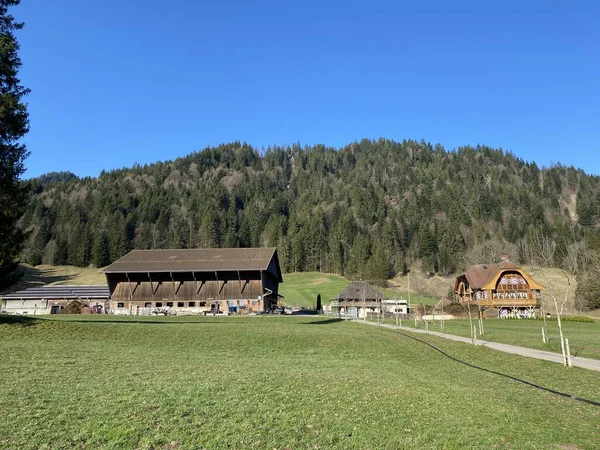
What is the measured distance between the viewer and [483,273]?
8056 cm

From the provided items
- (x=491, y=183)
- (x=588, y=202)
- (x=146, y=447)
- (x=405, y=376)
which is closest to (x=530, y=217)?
(x=588, y=202)

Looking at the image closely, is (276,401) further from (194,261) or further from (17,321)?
(194,261)

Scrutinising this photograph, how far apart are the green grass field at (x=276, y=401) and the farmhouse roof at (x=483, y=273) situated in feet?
202

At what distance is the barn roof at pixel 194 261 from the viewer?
216 ft

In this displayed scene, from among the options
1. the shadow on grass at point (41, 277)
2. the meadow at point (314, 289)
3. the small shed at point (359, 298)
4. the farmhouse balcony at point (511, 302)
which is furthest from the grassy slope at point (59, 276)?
the farmhouse balcony at point (511, 302)

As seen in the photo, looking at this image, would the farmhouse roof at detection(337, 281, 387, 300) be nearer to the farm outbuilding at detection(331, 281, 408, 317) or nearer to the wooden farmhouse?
the farm outbuilding at detection(331, 281, 408, 317)

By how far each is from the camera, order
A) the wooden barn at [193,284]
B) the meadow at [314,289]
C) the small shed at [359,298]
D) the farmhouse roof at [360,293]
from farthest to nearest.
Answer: the meadow at [314,289]
the farmhouse roof at [360,293]
the small shed at [359,298]
the wooden barn at [193,284]

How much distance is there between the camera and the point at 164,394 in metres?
10.9

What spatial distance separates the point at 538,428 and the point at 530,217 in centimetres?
17347

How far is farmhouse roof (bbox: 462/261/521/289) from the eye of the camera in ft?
251

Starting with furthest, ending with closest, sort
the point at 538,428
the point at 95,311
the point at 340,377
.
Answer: the point at 95,311 < the point at 340,377 < the point at 538,428

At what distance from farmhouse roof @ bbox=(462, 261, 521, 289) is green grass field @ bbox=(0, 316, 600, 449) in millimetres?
61707

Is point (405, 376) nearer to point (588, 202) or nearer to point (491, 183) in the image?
point (588, 202)

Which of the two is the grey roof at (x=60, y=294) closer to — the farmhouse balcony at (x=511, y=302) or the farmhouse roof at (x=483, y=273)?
the farmhouse roof at (x=483, y=273)
